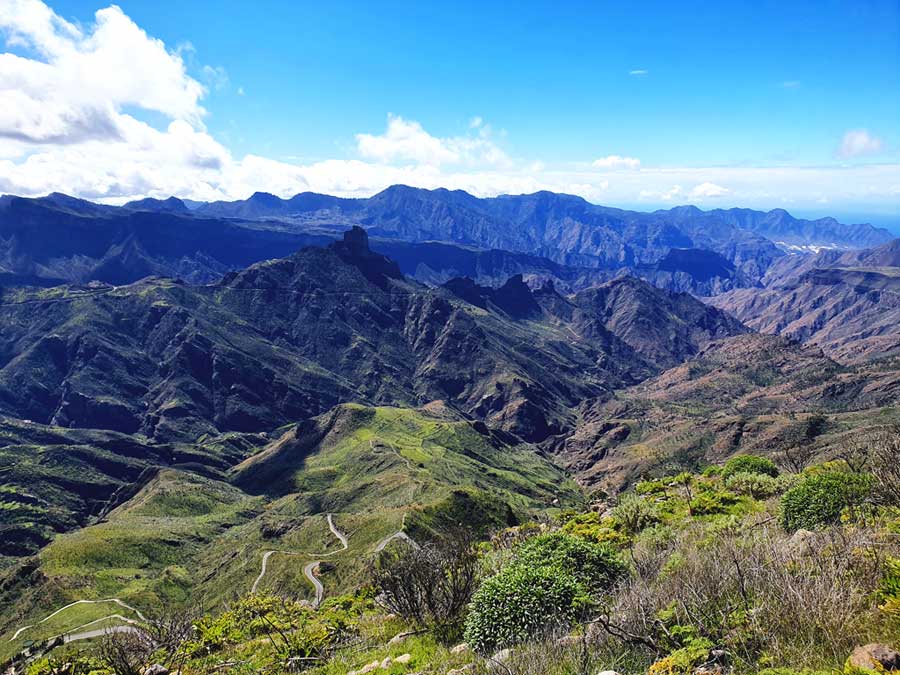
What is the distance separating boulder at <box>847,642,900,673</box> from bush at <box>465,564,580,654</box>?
7.06 metres

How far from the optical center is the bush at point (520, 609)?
1414 cm

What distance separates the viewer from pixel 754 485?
108ft

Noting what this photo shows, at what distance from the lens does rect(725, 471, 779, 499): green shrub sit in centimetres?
3178

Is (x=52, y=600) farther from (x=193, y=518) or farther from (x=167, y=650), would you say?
(x=167, y=650)

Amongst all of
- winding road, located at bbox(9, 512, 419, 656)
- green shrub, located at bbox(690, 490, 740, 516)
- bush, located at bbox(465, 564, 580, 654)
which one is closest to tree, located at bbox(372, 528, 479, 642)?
bush, located at bbox(465, 564, 580, 654)

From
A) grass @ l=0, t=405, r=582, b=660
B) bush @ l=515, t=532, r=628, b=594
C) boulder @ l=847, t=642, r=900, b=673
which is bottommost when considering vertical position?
grass @ l=0, t=405, r=582, b=660

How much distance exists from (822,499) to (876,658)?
509 inches

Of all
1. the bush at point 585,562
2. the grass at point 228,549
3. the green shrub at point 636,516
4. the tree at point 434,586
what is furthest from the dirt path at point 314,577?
the bush at point 585,562

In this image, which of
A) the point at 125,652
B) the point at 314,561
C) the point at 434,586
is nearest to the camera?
the point at 434,586

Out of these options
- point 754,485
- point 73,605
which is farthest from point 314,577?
point 754,485

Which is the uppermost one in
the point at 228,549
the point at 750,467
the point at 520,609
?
the point at 520,609

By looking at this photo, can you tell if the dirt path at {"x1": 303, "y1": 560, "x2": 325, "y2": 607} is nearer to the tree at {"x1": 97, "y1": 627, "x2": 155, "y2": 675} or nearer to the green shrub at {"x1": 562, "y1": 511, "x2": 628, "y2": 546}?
the green shrub at {"x1": 562, "y1": 511, "x2": 628, "y2": 546}

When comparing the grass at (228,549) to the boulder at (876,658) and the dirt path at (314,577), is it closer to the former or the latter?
the dirt path at (314,577)

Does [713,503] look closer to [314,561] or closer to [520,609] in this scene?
[520,609]
